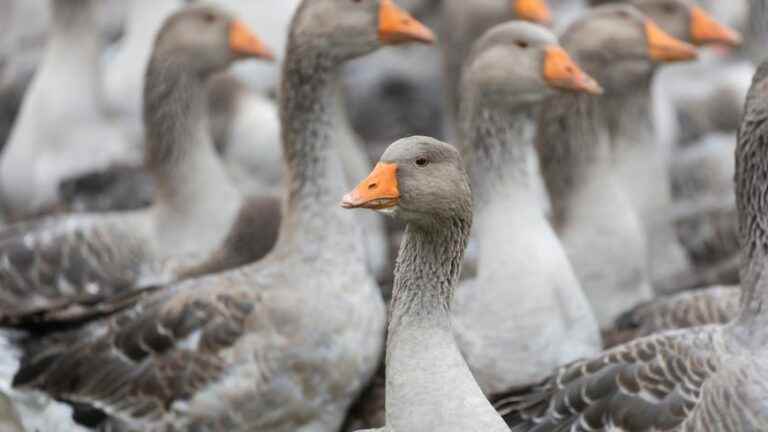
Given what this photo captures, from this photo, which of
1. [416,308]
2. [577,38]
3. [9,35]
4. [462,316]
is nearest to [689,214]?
[577,38]

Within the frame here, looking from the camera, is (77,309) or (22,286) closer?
(77,309)

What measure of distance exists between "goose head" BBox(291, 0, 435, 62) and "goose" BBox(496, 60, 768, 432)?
2.08 meters

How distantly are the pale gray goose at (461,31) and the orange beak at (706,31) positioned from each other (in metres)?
1.02

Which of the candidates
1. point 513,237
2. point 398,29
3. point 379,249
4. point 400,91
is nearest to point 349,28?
point 398,29

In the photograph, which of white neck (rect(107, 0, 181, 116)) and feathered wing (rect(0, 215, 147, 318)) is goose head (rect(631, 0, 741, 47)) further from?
white neck (rect(107, 0, 181, 116))

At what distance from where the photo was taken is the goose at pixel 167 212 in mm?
8516

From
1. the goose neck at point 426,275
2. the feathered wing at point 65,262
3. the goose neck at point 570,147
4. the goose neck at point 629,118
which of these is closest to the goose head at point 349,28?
the goose neck at point 570,147

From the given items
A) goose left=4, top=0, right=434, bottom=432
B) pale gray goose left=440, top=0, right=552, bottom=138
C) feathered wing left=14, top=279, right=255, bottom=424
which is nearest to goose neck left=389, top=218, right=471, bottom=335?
goose left=4, top=0, right=434, bottom=432

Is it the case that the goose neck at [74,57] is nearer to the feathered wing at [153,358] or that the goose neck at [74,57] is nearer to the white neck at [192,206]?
the white neck at [192,206]

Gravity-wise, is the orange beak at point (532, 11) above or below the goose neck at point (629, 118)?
above

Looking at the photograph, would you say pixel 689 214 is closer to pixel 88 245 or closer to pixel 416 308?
pixel 88 245

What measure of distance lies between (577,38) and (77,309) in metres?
3.22

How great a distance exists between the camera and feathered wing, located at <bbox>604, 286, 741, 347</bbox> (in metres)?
6.93

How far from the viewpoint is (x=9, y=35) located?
13.8 meters
